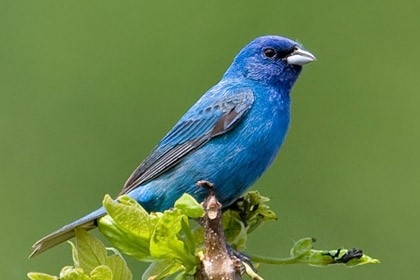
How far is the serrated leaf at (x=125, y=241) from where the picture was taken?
2422 mm

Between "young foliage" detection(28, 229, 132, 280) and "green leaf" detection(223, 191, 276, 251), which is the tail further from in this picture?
"young foliage" detection(28, 229, 132, 280)

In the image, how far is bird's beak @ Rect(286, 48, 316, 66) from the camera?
4269 mm

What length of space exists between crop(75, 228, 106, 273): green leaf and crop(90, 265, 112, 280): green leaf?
0.10 meters

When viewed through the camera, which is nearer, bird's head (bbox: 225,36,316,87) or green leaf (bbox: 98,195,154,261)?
green leaf (bbox: 98,195,154,261)

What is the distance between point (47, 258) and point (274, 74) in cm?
195

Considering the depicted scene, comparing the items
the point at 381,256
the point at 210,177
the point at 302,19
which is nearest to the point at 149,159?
the point at 210,177

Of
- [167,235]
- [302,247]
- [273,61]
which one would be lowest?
[302,247]

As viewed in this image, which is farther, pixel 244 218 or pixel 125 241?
pixel 244 218

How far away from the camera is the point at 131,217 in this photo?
93.9 inches

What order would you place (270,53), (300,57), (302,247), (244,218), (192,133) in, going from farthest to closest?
(270,53)
(300,57)
(192,133)
(244,218)
(302,247)

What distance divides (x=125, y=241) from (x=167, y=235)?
0.15 m

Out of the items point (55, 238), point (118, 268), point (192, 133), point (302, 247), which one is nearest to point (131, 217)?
point (118, 268)

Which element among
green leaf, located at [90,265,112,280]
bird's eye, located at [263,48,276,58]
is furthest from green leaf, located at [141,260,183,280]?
bird's eye, located at [263,48,276,58]

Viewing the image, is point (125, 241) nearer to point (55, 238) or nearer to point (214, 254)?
point (214, 254)
